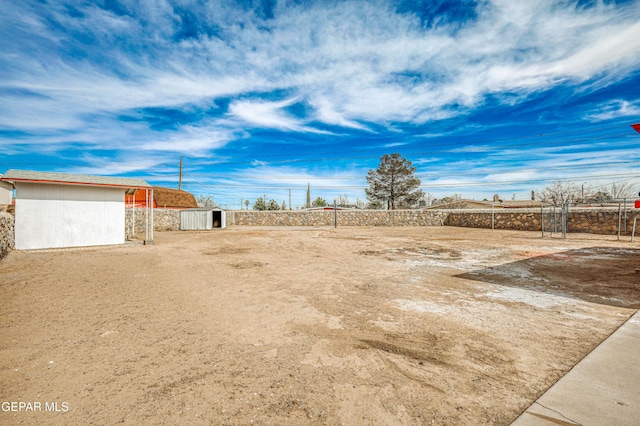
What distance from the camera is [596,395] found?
2066 mm

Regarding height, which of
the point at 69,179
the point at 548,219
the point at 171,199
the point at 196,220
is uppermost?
the point at 69,179

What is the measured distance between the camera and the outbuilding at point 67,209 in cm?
1098

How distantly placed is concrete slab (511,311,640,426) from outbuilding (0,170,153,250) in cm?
1515

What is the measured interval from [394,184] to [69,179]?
3565cm

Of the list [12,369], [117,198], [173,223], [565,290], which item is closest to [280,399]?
[12,369]

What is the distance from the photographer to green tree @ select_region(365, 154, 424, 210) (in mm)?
39500

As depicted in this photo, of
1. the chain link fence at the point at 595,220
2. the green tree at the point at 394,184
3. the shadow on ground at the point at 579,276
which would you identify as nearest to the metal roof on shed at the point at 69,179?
the shadow on ground at the point at 579,276

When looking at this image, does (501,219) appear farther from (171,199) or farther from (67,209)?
(171,199)

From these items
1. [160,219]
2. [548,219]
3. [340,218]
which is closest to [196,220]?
[160,219]

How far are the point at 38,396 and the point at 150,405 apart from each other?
99 centimetres

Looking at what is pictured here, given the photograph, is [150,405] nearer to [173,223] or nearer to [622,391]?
[622,391]

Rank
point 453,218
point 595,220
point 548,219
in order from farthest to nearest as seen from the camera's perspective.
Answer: point 453,218, point 548,219, point 595,220

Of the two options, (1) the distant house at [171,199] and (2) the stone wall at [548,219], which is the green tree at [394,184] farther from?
(1) the distant house at [171,199]

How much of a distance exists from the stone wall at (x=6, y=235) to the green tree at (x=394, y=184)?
119ft
